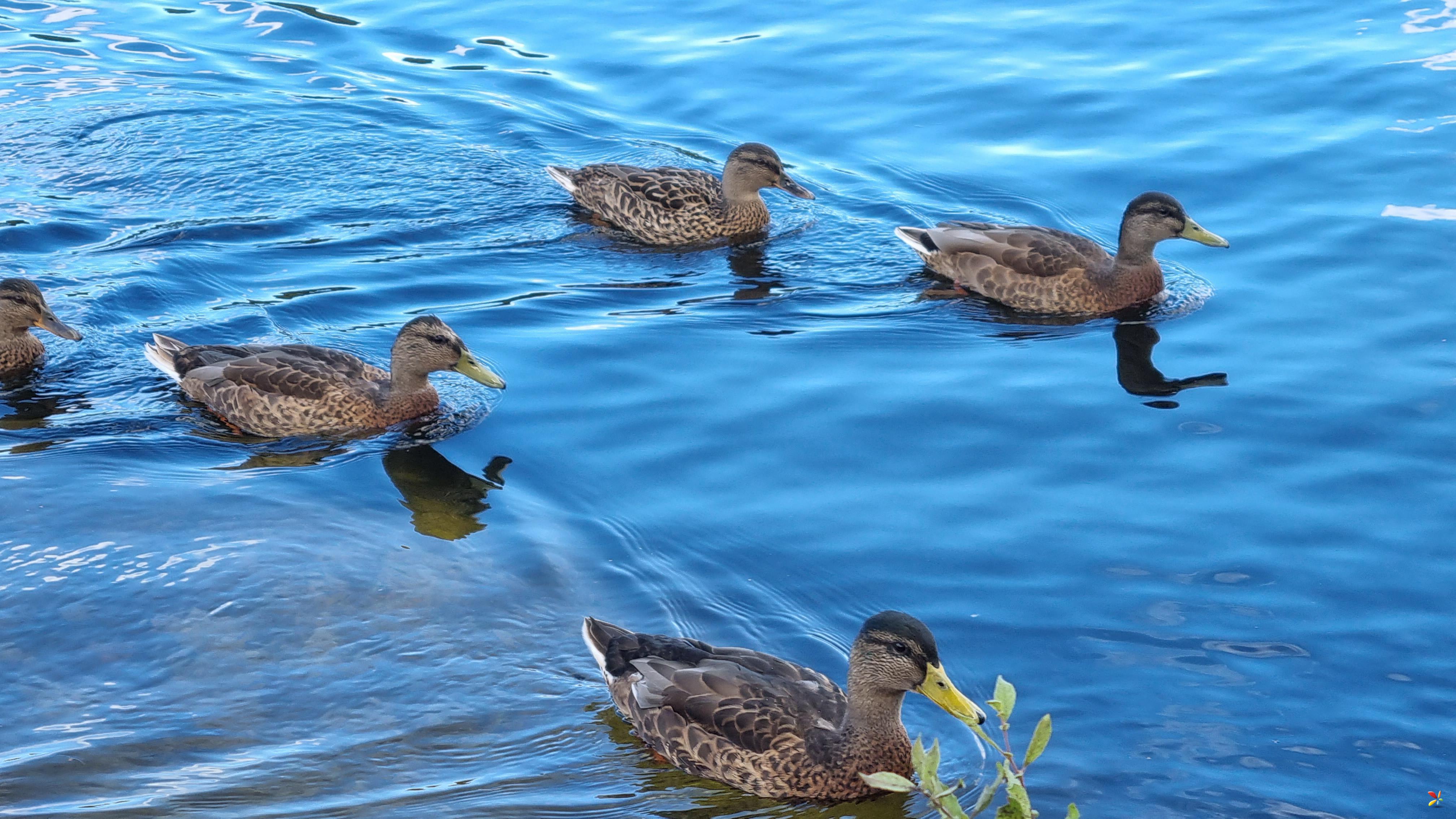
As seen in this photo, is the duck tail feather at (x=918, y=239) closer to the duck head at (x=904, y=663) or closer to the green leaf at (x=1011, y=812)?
the duck head at (x=904, y=663)

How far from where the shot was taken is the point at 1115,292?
456 inches

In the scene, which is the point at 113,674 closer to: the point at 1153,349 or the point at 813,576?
the point at 813,576

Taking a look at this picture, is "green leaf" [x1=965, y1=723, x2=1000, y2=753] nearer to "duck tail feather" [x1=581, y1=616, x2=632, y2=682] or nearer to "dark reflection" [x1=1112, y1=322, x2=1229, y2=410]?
"duck tail feather" [x1=581, y1=616, x2=632, y2=682]

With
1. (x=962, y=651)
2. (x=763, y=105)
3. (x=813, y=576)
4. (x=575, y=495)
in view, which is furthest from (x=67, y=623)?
(x=763, y=105)

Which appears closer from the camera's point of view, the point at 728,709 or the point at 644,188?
the point at 728,709

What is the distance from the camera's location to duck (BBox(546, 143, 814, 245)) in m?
13.1

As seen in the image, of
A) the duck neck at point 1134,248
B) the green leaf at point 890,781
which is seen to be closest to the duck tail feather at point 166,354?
the duck neck at point 1134,248

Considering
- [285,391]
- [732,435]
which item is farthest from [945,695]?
[285,391]

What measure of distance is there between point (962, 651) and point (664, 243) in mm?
6704

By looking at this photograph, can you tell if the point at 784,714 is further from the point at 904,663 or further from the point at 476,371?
the point at 476,371

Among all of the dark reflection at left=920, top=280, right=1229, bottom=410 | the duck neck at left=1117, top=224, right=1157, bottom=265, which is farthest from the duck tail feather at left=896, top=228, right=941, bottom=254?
the duck neck at left=1117, top=224, right=1157, bottom=265

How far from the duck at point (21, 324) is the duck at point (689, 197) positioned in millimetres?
4544

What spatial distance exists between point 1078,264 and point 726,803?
6.23 m

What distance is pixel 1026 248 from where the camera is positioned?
38.3 feet
